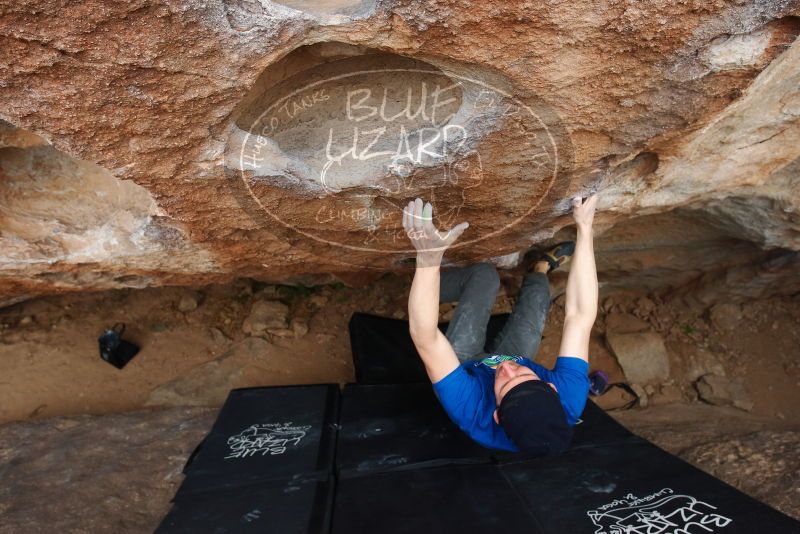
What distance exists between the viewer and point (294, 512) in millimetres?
2002

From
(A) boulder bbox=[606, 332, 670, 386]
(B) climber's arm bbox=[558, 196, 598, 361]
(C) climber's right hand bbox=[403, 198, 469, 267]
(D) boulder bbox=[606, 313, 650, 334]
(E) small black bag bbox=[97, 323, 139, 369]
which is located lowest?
(A) boulder bbox=[606, 332, 670, 386]

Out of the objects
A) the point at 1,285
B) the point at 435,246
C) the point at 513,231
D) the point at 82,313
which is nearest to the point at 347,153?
the point at 435,246

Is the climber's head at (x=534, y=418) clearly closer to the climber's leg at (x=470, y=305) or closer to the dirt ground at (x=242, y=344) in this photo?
the climber's leg at (x=470, y=305)

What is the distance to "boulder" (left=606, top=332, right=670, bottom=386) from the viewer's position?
3789mm

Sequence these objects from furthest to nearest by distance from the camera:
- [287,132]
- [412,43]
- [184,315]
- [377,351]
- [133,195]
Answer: [184,315], [377,351], [133,195], [287,132], [412,43]

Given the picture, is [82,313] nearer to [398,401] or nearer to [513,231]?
[398,401]

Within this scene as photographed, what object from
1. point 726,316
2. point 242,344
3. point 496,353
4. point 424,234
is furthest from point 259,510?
point 726,316

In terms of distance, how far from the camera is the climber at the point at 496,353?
194 cm

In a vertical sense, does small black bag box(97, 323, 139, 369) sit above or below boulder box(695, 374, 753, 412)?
above

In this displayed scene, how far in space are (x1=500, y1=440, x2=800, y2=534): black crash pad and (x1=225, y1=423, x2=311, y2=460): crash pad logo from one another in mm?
943

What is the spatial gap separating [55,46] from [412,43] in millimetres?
920

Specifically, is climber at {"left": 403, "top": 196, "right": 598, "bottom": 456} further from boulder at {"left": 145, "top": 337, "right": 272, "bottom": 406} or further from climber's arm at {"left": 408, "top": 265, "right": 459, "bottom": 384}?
boulder at {"left": 145, "top": 337, "right": 272, "bottom": 406}

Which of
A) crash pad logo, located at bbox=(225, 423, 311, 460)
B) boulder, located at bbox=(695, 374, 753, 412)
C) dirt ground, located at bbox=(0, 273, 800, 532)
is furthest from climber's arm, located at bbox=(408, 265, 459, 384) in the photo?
boulder, located at bbox=(695, 374, 753, 412)

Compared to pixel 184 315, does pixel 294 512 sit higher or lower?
lower
